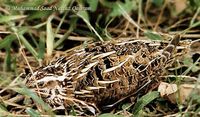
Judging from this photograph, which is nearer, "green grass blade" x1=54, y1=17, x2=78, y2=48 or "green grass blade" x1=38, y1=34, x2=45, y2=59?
"green grass blade" x1=38, y1=34, x2=45, y2=59

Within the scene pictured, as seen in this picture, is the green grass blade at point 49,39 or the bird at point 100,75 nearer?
the bird at point 100,75

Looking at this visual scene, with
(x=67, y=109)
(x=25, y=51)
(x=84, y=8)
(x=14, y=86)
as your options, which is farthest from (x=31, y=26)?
(x=67, y=109)

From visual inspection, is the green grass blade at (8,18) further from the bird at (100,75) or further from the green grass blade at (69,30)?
the bird at (100,75)

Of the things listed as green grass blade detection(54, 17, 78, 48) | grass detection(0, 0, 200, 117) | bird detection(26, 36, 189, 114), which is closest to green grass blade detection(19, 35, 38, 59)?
grass detection(0, 0, 200, 117)

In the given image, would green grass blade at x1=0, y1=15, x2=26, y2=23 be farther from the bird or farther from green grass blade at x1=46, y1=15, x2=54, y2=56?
the bird

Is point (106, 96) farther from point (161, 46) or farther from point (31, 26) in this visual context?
point (31, 26)

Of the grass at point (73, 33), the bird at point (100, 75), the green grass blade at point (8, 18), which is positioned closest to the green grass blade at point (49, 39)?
the grass at point (73, 33)
